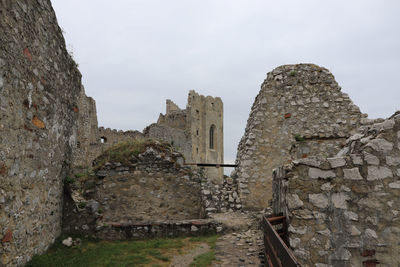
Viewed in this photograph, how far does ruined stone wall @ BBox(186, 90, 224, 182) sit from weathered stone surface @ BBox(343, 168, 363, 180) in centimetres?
3591

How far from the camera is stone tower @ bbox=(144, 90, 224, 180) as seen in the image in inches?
1496

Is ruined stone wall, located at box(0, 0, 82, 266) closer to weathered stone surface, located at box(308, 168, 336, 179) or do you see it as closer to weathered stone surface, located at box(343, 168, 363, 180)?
weathered stone surface, located at box(308, 168, 336, 179)

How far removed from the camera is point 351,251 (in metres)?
3.30

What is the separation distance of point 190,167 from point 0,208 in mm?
5726

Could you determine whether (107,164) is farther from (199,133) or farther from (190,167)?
(199,133)

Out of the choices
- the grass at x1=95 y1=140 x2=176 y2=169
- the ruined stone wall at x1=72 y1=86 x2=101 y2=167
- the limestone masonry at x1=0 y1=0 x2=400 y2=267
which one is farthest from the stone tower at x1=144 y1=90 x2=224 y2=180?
the limestone masonry at x1=0 y1=0 x2=400 y2=267

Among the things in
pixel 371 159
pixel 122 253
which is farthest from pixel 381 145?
pixel 122 253

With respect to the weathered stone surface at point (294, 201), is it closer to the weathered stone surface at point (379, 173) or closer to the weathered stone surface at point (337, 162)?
the weathered stone surface at point (337, 162)

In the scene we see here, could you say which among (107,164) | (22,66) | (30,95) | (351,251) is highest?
(22,66)

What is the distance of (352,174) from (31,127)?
4654 mm

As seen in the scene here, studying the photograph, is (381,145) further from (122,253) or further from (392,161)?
(122,253)

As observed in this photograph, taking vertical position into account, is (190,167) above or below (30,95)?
below

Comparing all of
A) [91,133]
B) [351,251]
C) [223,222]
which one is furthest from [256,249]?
[91,133]

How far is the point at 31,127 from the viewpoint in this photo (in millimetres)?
4254
